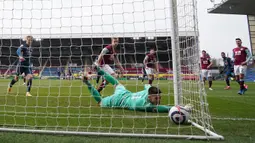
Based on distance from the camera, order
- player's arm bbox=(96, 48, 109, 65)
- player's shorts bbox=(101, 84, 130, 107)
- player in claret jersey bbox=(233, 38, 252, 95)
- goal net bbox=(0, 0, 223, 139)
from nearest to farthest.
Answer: goal net bbox=(0, 0, 223, 139) < player's shorts bbox=(101, 84, 130, 107) < player's arm bbox=(96, 48, 109, 65) < player in claret jersey bbox=(233, 38, 252, 95)

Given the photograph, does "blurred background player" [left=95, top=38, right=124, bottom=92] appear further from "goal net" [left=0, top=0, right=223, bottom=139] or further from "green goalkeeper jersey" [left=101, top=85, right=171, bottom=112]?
"goal net" [left=0, top=0, right=223, bottom=139]

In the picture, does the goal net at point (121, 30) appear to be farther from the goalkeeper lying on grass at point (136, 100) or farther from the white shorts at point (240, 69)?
the white shorts at point (240, 69)

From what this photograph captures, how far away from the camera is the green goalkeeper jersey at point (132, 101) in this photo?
4.11 metres

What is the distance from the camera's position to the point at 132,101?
443 cm

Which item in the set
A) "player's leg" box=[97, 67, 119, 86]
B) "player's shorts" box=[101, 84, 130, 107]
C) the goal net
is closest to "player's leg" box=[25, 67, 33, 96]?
"player's leg" box=[97, 67, 119, 86]

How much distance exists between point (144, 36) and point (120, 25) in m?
0.49

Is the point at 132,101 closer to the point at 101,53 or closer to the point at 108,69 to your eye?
the point at 101,53

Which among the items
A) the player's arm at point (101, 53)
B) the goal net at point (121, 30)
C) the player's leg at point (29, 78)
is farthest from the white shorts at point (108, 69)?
the player's leg at point (29, 78)

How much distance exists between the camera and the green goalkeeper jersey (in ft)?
13.5

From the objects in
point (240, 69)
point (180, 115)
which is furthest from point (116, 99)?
point (240, 69)

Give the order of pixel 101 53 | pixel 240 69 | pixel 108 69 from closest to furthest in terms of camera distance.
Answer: pixel 101 53, pixel 108 69, pixel 240 69

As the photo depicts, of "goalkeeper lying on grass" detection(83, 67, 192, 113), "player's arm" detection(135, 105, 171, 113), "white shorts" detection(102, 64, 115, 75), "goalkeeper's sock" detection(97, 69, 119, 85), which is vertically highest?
"white shorts" detection(102, 64, 115, 75)

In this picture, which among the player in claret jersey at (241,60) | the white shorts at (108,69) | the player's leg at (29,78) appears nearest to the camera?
the white shorts at (108,69)

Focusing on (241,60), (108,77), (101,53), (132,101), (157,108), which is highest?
(101,53)
